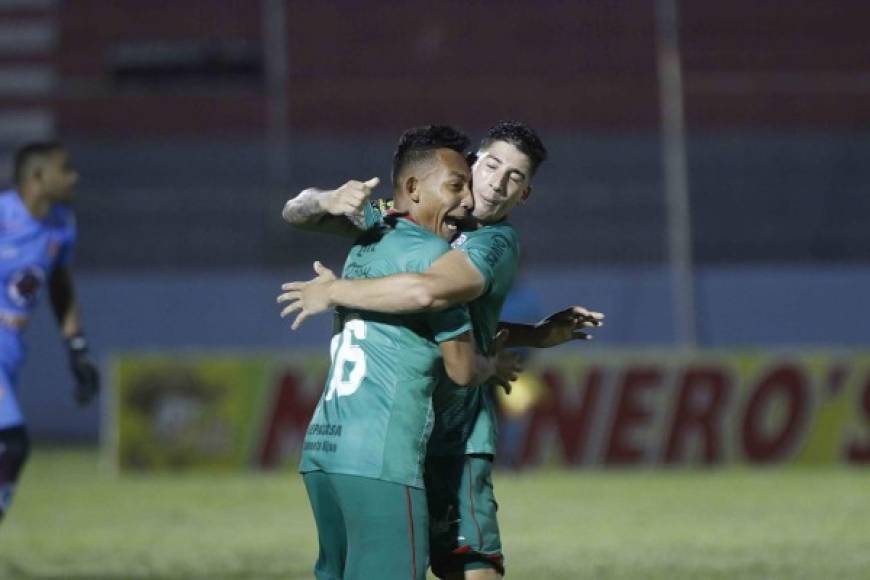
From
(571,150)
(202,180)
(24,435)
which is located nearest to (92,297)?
(202,180)

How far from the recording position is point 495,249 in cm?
630

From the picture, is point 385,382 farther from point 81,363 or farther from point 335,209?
point 81,363

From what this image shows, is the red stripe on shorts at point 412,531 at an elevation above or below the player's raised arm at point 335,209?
below

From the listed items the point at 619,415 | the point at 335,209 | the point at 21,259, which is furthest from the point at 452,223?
the point at 619,415

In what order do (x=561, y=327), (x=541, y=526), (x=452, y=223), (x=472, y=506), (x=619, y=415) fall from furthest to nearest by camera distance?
(x=619, y=415) < (x=541, y=526) < (x=561, y=327) < (x=472, y=506) < (x=452, y=223)

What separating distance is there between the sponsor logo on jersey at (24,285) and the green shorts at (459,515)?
3.93 metres

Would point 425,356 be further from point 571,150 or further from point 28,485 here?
point 571,150

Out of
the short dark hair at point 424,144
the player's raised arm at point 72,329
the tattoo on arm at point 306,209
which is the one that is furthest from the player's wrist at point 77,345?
the short dark hair at point 424,144

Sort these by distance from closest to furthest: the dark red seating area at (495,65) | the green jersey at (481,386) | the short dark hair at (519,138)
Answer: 1. the green jersey at (481,386)
2. the short dark hair at (519,138)
3. the dark red seating area at (495,65)

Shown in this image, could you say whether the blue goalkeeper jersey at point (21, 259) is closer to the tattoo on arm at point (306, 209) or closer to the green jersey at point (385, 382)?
the tattoo on arm at point (306, 209)

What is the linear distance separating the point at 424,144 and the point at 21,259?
459 centimetres

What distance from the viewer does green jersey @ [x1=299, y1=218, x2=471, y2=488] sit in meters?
5.65

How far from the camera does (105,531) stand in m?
12.9

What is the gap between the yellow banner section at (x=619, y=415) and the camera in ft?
59.7
